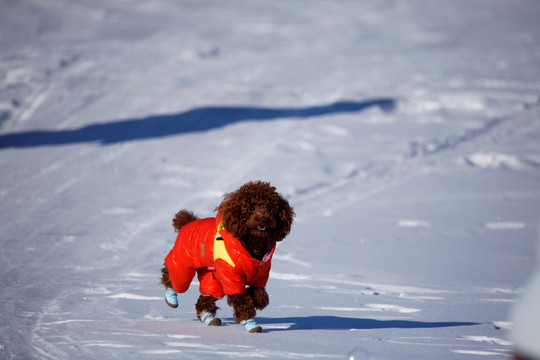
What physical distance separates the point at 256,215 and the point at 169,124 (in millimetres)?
7526

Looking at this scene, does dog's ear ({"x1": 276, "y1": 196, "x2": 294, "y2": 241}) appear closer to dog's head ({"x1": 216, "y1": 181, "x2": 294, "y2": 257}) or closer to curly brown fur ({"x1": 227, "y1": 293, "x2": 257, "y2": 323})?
dog's head ({"x1": 216, "y1": 181, "x2": 294, "y2": 257})

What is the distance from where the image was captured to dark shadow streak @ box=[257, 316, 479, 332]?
4.38m

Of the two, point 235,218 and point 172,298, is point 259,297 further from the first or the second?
point 172,298

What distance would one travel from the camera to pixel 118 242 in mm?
6492

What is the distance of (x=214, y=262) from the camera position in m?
4.06

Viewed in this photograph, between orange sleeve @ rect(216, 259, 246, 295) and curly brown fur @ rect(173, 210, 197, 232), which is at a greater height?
curly brown fur @ rect(173, 210, 197, 232)

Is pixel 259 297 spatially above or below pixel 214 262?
below

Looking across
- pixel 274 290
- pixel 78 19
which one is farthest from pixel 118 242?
pixel 78 19

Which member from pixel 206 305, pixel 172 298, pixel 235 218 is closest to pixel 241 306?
pixel 206 305

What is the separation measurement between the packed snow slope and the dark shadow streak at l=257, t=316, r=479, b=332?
0.03 meters

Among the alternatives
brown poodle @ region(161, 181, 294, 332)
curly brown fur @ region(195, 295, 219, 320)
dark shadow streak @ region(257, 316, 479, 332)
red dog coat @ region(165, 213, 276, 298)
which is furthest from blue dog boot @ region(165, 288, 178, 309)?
dark shadow streak @ region(257, 316, 479, 332)

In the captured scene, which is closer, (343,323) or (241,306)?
Answer: (241,306)

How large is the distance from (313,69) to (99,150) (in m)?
6.36

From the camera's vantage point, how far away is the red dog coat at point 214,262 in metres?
3.94
